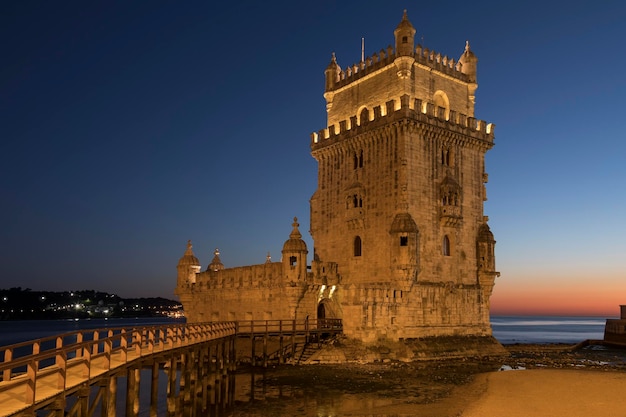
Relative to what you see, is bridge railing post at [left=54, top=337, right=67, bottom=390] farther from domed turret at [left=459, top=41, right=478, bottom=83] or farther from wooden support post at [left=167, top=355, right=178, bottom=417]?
domed turret at [left=459, top=41, right=478, bottom=83]

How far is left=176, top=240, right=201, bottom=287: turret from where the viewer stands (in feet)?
181

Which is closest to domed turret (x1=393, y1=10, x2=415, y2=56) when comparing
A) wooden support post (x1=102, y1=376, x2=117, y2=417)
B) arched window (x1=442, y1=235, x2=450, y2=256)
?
arched window (x1=442, y1=235, x2=450, y2=256)

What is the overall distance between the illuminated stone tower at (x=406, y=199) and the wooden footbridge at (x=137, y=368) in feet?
15.9

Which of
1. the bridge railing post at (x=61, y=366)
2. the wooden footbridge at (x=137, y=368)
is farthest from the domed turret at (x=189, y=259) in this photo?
the bridge railing post at (x=61, y=366)

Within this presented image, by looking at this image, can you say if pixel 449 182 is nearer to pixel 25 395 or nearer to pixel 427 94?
pixel 427 94

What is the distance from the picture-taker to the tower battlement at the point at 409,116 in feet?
142

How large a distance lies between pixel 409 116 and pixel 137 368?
2715cm

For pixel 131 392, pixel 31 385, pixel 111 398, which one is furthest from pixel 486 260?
pixel 31 385

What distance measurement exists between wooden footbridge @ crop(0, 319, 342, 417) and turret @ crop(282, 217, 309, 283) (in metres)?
3.17

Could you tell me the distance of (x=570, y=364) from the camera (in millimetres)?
43312

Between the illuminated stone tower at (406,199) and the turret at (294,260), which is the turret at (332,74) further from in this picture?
the turret at (294,260)

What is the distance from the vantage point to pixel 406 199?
41969mm

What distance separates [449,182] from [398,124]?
18.6ft

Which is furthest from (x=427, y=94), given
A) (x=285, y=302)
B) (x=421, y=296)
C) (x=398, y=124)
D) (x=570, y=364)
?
(x=570, y=364)
